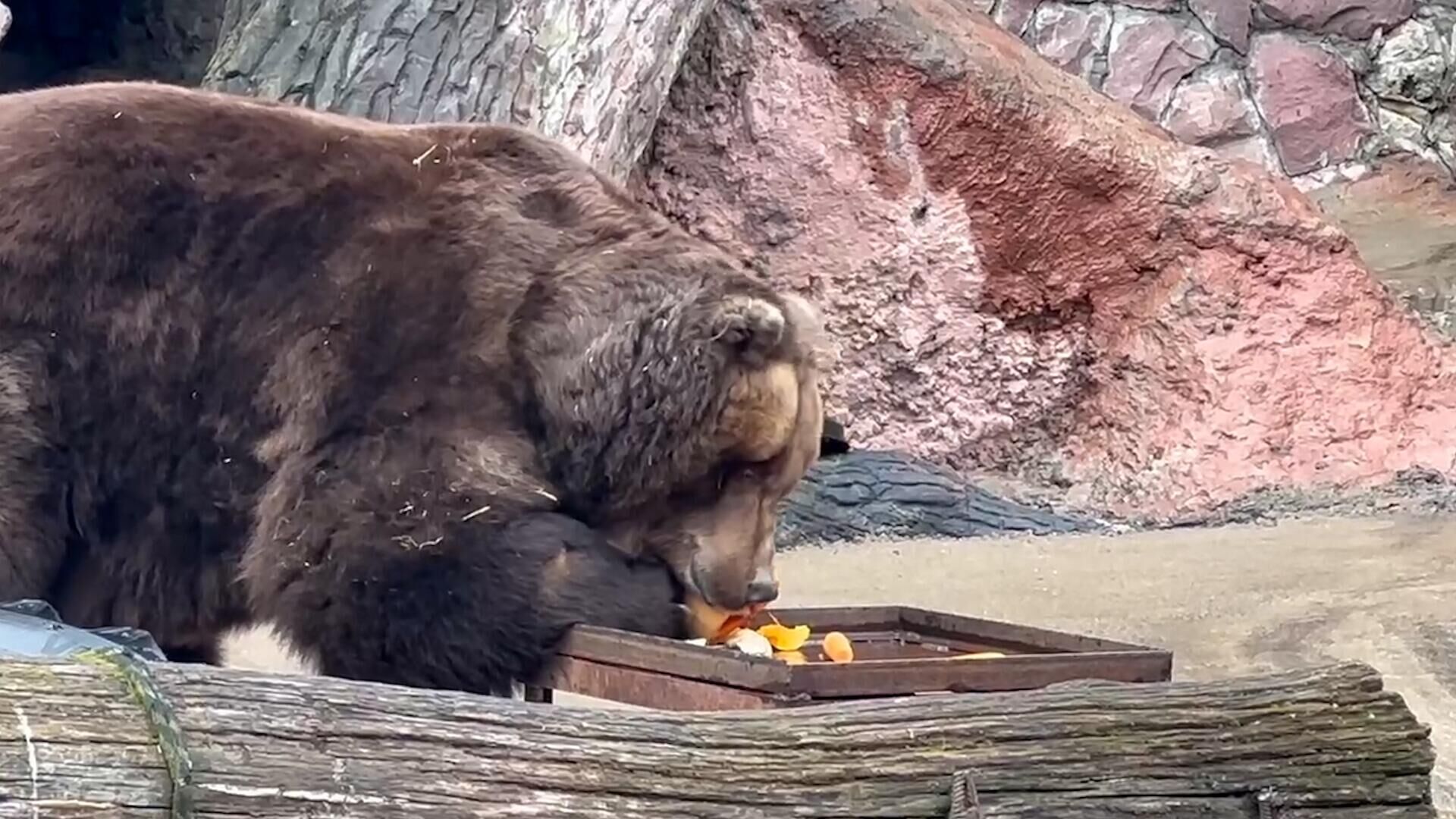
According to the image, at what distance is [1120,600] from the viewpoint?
5422 millimetres

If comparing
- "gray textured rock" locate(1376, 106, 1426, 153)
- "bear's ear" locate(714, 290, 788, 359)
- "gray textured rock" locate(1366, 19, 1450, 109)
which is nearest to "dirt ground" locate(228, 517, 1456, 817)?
"bear's ear" locate(714, 290, 788, 359)

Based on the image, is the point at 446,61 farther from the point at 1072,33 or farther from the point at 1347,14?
the point at 1347,14

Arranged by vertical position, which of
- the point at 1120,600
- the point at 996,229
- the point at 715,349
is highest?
the point at 715,349

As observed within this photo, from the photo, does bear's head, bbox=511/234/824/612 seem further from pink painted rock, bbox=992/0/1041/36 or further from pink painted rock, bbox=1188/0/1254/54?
pink painted rock, bbox=1188/0/1254/54

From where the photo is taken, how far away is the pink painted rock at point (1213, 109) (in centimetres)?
1107

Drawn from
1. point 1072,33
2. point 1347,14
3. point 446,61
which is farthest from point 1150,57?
point 446,61

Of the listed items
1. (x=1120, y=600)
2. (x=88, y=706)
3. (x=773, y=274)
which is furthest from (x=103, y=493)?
(x=773, y=274)

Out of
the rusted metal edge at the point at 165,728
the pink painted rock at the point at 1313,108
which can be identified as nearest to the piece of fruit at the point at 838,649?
the rusted metal edge at the point at 165,728

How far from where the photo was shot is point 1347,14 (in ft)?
36.5

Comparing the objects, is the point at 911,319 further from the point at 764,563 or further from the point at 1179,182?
the point at 764,563

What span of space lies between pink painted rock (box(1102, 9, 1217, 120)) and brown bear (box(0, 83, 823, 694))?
8152 millimetres

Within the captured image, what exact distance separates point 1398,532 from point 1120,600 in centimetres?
138

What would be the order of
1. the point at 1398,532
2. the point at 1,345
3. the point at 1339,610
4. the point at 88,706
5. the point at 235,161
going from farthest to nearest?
the point at 1398,532, the point at 1339,610, the point at 235,161, the point at 1,345, the point at 88,706

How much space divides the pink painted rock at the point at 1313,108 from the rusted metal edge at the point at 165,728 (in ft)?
32.2
